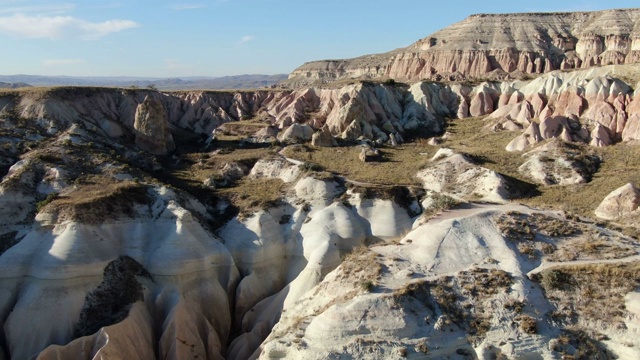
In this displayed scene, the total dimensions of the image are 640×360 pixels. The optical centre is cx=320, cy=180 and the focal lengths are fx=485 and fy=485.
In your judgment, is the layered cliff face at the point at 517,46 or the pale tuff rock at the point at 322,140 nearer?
the pale tuff rock at the point at 322,140

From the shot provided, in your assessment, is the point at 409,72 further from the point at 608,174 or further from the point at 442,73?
the point at 608,174

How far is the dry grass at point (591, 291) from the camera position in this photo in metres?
20.8

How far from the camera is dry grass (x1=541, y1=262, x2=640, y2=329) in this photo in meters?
20.8

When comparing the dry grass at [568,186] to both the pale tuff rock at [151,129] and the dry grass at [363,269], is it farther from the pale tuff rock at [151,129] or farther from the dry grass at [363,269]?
the pale tuff rock at [151,129]

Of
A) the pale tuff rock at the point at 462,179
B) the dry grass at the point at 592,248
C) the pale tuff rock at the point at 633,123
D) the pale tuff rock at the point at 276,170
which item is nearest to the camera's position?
the dry grass at the point at 592,248

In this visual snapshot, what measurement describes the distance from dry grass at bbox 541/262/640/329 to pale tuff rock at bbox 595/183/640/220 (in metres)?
6.96

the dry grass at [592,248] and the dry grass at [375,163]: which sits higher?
the dry grass at [375,163]

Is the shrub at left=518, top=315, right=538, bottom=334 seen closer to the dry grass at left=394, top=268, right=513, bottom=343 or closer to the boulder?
the dry grass at left=394, top=268, right=513, bottom=343

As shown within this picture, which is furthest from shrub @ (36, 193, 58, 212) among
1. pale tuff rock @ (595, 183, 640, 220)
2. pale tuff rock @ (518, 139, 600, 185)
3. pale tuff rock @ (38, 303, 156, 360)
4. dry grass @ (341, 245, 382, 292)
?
pale tuff rock @ (518, 139, 600, 185)

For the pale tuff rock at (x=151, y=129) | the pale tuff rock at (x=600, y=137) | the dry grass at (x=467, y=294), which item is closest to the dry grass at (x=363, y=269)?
the dry grass at (x=467, y=294)

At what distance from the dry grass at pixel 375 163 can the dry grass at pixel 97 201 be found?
55.1ft

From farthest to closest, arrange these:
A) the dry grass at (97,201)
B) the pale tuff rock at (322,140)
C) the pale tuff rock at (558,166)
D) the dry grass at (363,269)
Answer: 1. the pale tuff rock at (322,140)
2. the pale tuff rock at (558,166)
3. the dry grass at (97,201)
4. the dry grass at (363,269)

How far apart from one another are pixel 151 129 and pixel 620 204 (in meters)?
46.3

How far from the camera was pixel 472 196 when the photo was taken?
34.6 m
